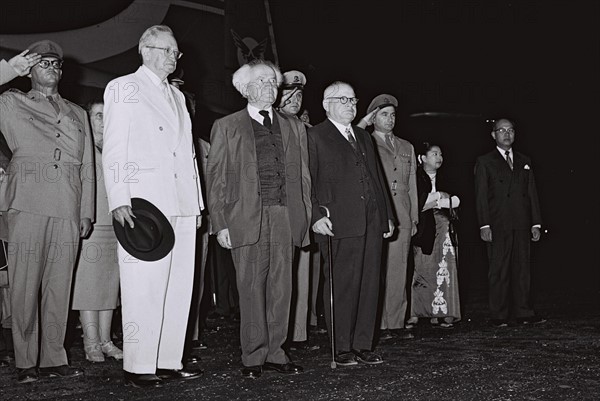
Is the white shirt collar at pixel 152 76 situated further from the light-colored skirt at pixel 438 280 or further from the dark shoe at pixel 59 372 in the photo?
the light-colored skirt at pixel 438 280

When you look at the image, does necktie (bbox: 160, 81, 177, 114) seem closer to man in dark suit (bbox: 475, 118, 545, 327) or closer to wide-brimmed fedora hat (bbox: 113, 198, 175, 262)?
wide-brimmed fedora hat (bbox: 113, 198, 175, 262)

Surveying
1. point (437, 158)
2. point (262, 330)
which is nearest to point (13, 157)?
point (262, 330)

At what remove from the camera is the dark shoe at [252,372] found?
137 inches

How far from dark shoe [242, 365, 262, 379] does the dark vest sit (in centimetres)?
71

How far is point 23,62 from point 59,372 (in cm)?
137

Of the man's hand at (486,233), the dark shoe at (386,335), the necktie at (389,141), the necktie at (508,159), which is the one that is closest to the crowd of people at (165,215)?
the dark shoe at (386,335)

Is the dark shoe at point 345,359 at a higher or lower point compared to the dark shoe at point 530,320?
higher

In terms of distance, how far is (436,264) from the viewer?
5598 mm

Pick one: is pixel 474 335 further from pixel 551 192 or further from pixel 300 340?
pixel 551 192

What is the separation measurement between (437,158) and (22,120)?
2.97 metres

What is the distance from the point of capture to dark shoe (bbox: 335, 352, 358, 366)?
12.4 feet

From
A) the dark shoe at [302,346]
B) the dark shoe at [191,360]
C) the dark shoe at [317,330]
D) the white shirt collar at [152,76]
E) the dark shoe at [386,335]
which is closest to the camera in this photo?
the white shirt collar at [152,76]

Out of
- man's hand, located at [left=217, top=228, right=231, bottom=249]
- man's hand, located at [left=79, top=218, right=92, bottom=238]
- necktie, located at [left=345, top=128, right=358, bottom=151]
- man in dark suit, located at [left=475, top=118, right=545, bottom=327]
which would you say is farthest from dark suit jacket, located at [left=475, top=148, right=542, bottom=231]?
man's hand, located at [left=79, top=218, right=92, bottom=238]

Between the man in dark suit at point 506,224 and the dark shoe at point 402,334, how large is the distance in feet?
2.59
